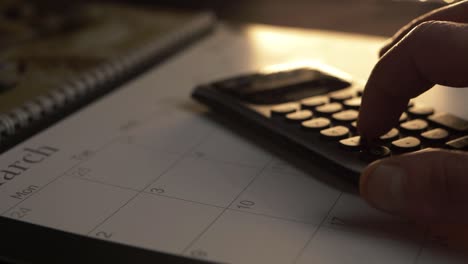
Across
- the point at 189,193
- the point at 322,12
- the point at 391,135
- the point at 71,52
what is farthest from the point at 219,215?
the point at 322,12

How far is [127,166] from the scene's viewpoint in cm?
44

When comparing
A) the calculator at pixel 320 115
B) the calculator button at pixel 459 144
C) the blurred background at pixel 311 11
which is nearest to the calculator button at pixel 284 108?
the calculator at pixel 320 115

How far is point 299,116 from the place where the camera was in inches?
18.0

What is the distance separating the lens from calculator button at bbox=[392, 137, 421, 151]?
1.33 feet

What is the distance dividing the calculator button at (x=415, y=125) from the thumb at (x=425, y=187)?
9 cm

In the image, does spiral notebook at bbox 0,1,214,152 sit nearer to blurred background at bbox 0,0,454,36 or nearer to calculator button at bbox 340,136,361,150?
blurred background at bbox 0,0,454,36

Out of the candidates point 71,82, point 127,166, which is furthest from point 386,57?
point 71,82

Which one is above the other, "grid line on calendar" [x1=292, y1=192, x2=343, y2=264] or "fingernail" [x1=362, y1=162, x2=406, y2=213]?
"fingernail" [x1=362, y1=162, x2=406, y2=213]

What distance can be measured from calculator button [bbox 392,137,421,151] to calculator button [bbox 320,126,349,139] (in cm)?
3

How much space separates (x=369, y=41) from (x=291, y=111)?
27cm

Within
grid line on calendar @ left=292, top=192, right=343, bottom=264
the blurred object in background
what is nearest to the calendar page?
grid line on calendar @ left=292, top=192, right=343, bottom=264

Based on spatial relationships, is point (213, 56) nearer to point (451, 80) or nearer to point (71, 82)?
point (71, 82)

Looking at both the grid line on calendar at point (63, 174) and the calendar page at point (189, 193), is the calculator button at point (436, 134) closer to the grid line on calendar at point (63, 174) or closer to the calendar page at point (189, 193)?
the calendar page at point (189, 193)

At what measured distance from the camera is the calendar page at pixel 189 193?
34 centimetres
